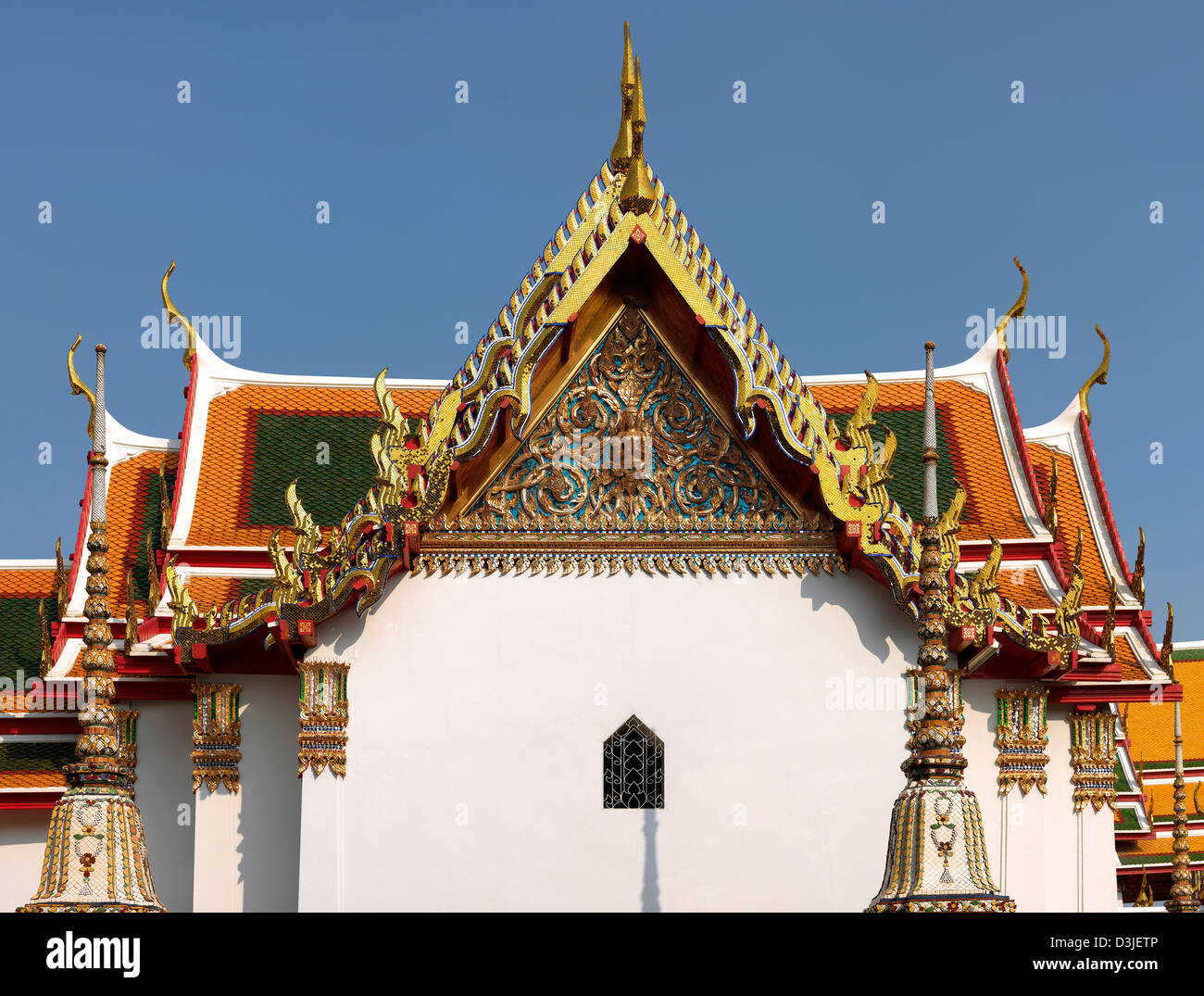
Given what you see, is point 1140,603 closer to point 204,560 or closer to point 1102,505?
point 1102,505

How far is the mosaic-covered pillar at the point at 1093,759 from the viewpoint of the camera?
14.0 m

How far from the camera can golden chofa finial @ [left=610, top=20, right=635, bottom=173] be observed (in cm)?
1337

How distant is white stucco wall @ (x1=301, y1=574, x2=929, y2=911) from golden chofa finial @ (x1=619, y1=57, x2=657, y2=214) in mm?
2692

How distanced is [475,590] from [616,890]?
233cm

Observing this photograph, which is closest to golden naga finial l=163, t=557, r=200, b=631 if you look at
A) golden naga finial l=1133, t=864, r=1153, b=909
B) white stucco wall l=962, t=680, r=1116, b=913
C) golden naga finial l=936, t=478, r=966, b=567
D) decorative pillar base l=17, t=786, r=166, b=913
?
decorative pillar base l=17, t=786, r=166, b=913

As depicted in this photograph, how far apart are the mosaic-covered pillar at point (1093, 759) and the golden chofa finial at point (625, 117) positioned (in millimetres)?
5499

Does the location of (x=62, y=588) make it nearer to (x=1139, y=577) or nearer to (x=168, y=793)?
(x=168, y=793)

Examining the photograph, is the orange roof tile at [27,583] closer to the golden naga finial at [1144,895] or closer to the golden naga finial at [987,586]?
the golden naga finial at [987,586]

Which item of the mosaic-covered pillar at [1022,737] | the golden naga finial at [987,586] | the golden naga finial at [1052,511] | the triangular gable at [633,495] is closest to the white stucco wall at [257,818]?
the triangular gable at [633,495]

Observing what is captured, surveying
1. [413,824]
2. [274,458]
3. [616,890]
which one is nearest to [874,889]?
[616,890]

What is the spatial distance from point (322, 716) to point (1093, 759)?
589 cm

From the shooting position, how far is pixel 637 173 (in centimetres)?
1323

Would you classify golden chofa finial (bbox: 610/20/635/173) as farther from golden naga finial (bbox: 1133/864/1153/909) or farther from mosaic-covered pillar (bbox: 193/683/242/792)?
golden naga finial (bbox: 1133/864/1153/909)

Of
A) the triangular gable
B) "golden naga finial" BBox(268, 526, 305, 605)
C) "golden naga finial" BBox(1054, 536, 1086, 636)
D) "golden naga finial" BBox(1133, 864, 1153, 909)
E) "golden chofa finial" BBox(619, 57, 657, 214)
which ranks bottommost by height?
"golden naga finial" BBox(1133, 864, 1153, 909)
